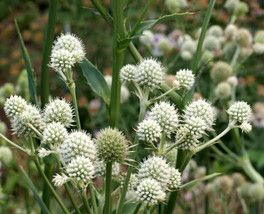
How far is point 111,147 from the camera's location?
87cm

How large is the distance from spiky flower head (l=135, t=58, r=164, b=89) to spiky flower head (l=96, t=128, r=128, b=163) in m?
0.14

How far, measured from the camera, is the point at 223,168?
10.3 ft

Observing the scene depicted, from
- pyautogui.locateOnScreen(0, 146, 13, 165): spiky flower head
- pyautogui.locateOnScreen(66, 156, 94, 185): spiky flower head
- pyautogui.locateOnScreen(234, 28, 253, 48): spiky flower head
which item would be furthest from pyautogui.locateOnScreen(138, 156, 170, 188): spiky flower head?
pyautogui.locateOnScreen(234, 28, 253, 48): spiky flower head

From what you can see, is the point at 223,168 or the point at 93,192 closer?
the point at 93,192

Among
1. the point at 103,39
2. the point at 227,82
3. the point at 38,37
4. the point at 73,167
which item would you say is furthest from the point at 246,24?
the point at 73,167

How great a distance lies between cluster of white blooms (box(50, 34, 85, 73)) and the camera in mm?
1001

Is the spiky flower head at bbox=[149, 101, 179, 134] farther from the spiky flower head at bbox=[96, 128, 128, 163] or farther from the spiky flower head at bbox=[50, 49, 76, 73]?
the spiky flower head at bbox=[50, 49, 76, 73]

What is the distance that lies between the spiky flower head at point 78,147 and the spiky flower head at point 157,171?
0.09 m

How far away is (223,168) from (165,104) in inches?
89.5

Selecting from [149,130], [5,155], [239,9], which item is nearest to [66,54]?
[149,130]

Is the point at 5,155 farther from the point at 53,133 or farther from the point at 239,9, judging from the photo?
the point at 239,9

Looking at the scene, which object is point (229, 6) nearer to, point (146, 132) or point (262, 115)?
point (262, 115)

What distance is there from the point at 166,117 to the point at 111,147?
0.41ft

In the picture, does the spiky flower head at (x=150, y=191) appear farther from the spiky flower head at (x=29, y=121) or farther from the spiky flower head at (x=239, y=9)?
the spiky flower head at (x=239, y=9)
